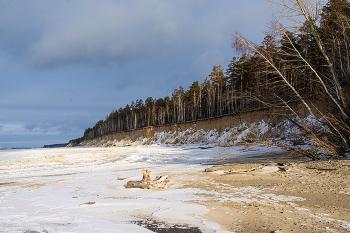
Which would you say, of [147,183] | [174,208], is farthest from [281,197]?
[147,183]

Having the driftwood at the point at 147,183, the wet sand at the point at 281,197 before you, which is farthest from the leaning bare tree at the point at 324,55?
the driftwood at the point at 147,183

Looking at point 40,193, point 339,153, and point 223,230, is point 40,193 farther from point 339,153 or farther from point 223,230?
point 339,153

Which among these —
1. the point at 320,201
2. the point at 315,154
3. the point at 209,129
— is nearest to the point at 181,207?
the point at 320,201

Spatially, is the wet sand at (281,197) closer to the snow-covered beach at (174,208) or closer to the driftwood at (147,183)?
the snow-covered beach at (174,208)

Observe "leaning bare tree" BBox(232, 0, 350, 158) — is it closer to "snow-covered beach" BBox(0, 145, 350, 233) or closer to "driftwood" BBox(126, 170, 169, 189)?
"snow-covered beach" BBox(0, 145, 350, 233)

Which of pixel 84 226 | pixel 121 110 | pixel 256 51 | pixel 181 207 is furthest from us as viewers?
pixel 121 110

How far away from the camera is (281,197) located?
17.1 ft

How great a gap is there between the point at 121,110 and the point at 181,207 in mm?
102029

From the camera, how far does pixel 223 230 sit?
3.46 metres

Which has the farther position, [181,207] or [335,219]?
[181,207]

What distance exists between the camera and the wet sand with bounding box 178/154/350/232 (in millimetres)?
3662

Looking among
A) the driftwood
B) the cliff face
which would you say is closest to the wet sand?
the driftwood

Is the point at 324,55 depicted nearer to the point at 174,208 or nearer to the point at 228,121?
the point at 174,208

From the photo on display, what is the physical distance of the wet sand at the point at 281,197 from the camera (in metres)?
3.66
